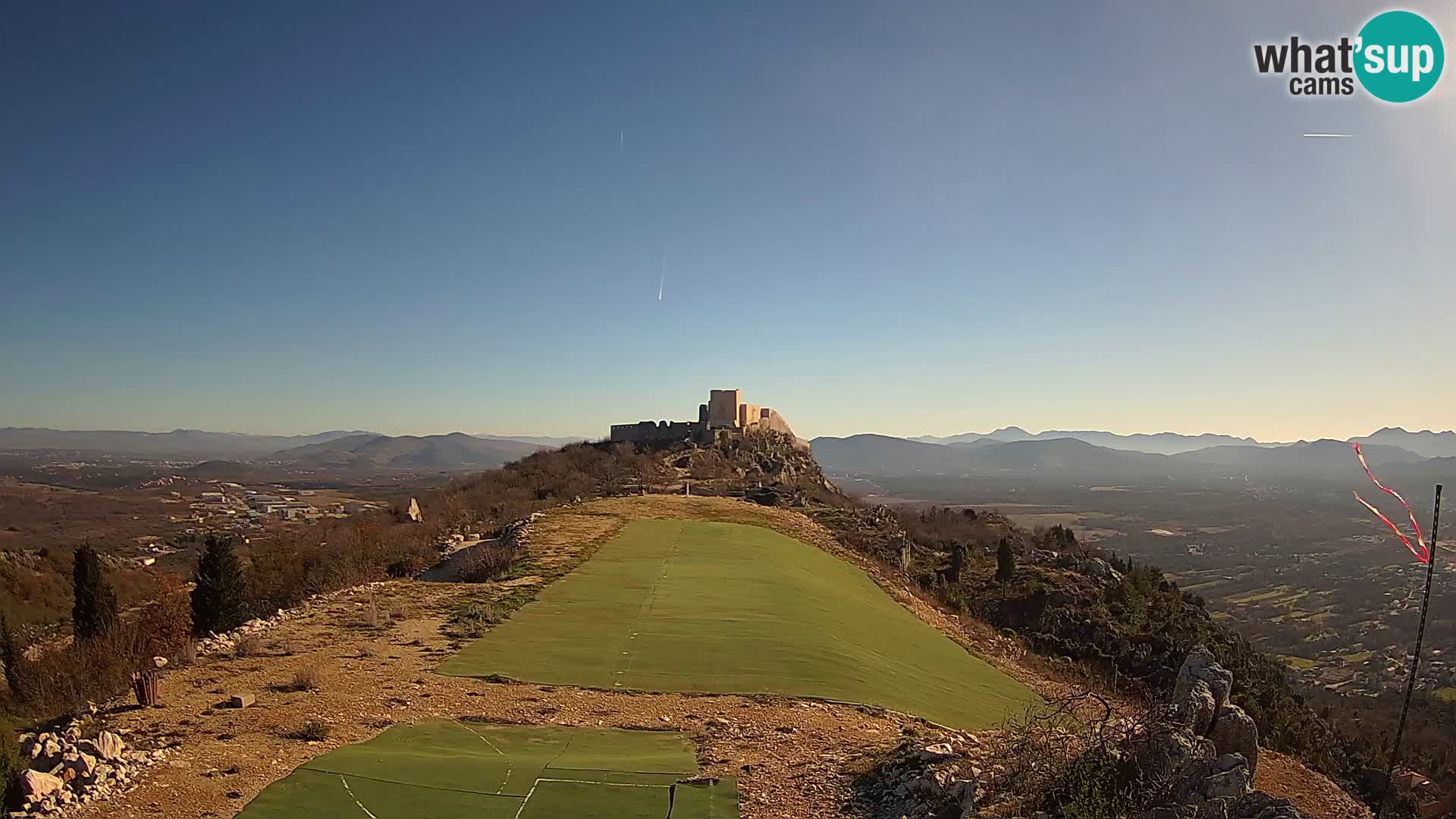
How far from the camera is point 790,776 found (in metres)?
9.09

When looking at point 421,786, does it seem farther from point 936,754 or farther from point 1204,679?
point 1204,679

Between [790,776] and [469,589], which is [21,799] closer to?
[790,776]

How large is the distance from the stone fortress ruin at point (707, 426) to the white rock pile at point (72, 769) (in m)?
54.2

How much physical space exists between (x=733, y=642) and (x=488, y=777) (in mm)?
7157

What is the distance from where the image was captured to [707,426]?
6556 cm

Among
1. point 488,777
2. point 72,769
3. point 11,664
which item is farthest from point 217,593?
point 488,777

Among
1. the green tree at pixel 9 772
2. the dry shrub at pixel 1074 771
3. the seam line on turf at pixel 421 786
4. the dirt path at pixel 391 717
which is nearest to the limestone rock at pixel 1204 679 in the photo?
the dry shrub at pixel 1074 771

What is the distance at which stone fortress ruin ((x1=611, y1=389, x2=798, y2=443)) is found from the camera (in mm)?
64188

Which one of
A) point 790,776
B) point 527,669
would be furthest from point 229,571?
point 790,776

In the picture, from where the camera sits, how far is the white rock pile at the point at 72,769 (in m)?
7.23

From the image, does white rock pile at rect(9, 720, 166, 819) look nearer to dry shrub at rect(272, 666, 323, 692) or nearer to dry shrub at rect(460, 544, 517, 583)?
dry shrub at rect(272, 666, 323, 692)

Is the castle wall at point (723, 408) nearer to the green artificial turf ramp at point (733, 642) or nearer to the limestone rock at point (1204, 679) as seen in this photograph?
the green artificial turf ramp at point (733, 642)

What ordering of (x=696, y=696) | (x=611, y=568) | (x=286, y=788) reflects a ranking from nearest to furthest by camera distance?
1. (x=286, y=788)
2. (x=696, y=696)
3. (x=611, y=568)

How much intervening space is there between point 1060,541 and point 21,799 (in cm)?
5292
